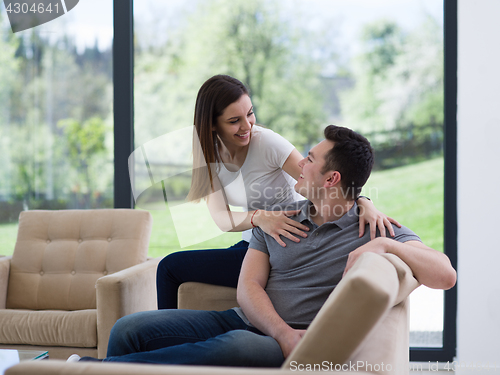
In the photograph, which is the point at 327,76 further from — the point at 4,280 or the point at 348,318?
the point at 4,280

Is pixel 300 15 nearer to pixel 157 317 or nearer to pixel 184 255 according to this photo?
pixel 184 255

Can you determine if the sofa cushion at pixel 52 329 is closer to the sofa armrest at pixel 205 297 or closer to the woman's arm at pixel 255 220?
the sofa armrest at pixel 205 297

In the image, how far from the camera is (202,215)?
107 inches

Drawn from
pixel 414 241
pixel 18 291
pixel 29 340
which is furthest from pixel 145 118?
pixel 414 241

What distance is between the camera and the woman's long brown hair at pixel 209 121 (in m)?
1.85

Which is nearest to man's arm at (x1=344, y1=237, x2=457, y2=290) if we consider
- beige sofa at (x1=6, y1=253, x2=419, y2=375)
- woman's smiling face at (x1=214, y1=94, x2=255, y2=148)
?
beige sofa at (x1=6, y1=253, x2=419, y2=375)

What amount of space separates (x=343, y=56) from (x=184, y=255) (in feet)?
5.29

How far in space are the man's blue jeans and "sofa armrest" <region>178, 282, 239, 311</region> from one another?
0.19 m

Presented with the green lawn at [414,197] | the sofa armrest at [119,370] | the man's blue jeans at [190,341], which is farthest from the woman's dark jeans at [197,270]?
the sofa armrest at [119,370]

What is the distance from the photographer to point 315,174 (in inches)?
63.9

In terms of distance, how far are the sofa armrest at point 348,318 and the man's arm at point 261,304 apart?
0.43 m

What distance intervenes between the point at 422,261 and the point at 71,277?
1915mm

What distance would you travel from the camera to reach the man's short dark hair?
1.58 metres

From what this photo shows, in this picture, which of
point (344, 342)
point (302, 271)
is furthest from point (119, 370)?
point (302, 271)
